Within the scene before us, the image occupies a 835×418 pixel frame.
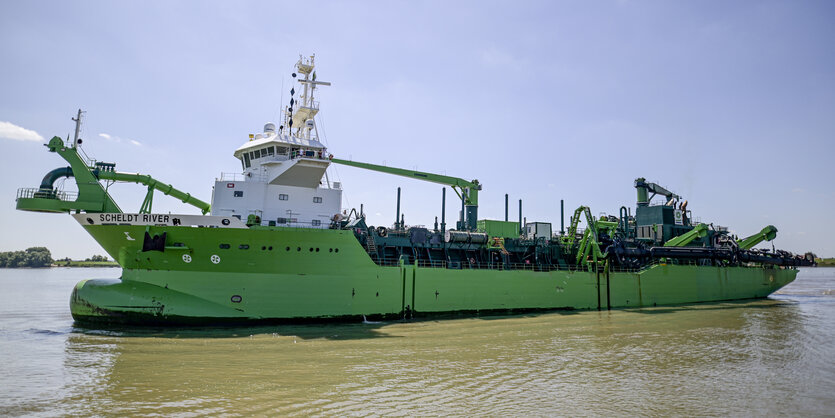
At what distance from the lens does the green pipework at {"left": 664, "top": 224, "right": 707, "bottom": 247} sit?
1161 inches

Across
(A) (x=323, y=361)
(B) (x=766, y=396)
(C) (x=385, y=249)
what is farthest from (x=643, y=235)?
(A) (x=323, y=361)

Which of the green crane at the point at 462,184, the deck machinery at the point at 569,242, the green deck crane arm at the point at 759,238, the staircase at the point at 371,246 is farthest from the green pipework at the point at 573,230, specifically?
the green deck crane arm at the point at 759,238

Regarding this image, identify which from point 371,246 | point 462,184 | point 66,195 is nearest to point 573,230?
point 462,184

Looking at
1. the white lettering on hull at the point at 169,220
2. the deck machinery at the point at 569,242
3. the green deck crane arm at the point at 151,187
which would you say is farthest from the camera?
the deck machinery at the point at 569,242

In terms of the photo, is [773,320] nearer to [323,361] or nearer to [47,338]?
[323,361]

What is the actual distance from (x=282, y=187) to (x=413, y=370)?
11228mm

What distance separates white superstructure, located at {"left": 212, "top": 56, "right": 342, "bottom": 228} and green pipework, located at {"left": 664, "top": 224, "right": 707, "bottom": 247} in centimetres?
2441

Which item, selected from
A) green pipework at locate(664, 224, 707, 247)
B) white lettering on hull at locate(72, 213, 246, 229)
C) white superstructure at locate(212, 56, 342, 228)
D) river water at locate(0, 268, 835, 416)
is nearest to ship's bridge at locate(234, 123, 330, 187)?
white superstructure at locate(212, 56, 342, 228)

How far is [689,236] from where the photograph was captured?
30.2 metres

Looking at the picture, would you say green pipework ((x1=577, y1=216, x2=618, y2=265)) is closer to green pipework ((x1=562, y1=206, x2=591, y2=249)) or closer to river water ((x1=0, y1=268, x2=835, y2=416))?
green pipework ((x1=562, y1=206, x2=591, y2=249))

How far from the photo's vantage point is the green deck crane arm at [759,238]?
110 ft

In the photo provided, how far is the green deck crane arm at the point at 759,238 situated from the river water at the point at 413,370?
791 inches

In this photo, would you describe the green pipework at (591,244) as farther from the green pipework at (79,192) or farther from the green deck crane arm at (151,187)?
the green pipework at (79,192)

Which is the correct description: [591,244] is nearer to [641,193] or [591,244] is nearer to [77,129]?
[641,193]
